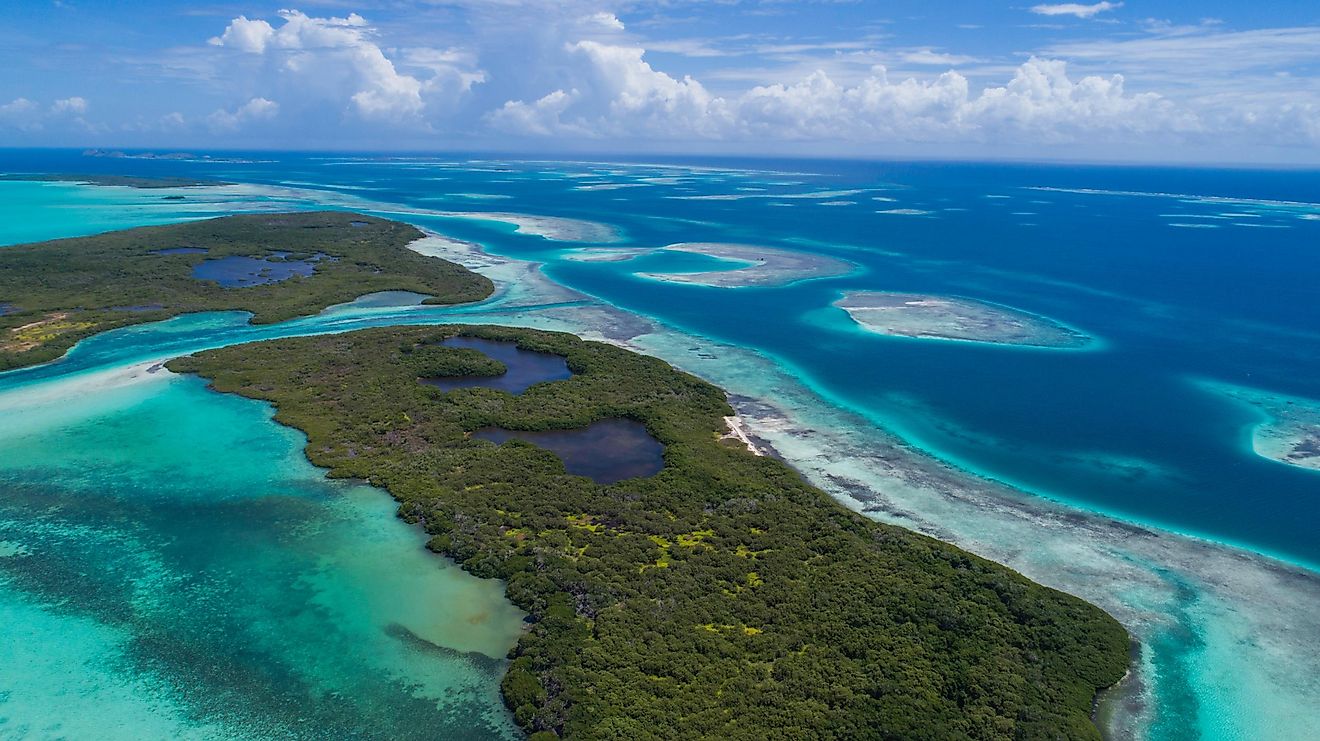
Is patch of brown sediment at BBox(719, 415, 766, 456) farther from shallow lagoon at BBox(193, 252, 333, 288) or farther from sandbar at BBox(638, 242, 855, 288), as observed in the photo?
shallow lagoon at BBox(193, 252, 333, 288)

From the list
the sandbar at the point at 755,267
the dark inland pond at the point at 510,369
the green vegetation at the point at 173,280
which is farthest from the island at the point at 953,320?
the green vegetation at the point at 173,280

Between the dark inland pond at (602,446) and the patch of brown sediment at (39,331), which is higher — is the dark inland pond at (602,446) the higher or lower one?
the lower one

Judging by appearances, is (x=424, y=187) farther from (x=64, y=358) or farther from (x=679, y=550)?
(x=679, y=550)

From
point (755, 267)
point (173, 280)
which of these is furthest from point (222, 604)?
point (755, 267)

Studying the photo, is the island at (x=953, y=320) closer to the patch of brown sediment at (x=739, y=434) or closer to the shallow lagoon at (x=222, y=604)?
the patch of brown sediment at (x=739, y=434)

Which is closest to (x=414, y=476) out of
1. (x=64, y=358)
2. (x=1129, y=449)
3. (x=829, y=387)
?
(x=829, y=387)
